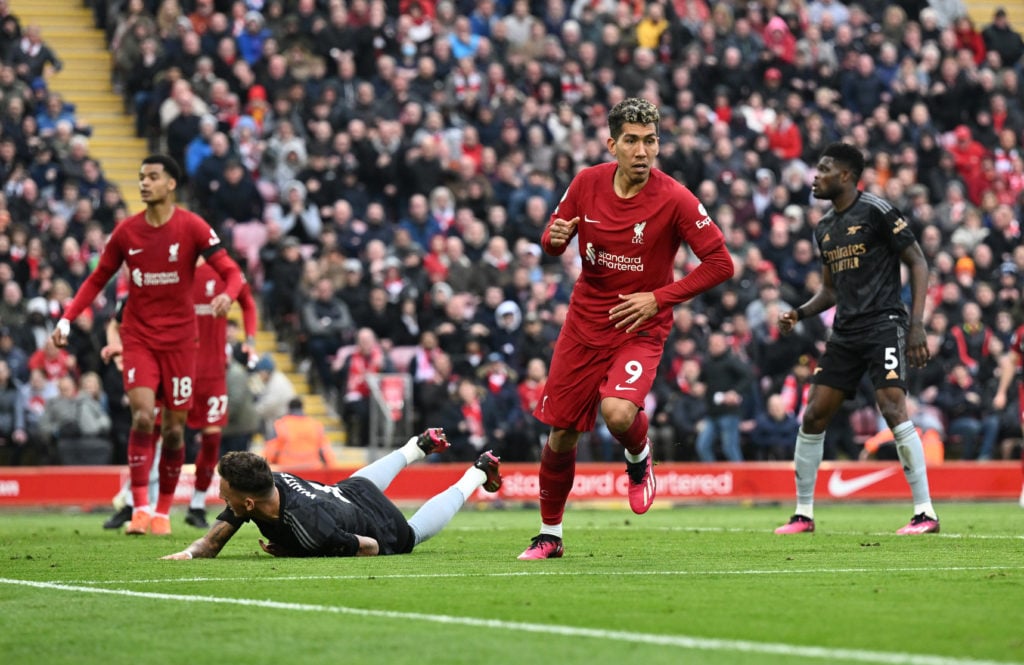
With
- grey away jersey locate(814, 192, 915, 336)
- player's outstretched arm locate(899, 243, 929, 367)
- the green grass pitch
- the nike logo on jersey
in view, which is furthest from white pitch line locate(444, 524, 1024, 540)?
the nike logo on jersey

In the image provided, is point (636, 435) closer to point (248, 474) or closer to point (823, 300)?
point (248, 474)

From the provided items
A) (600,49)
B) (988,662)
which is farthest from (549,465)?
(600,49)

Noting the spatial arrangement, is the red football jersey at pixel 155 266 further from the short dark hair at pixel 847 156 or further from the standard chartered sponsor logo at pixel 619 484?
the standard chartered sponsor logo at pixel 619 484

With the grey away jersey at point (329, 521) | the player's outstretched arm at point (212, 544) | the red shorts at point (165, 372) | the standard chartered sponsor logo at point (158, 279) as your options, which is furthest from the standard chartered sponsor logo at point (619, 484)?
the player's outstretched arm at point (212, 544)

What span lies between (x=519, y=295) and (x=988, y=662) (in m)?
18.5

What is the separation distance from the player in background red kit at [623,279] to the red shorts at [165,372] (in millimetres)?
4534

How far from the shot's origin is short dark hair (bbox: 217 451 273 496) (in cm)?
970

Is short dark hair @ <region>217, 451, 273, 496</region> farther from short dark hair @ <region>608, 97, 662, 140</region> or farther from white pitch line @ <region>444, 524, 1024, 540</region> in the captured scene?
white pitch line @ <region>444, 524, 1024, 540</region>

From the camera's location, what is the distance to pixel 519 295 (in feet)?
79.2

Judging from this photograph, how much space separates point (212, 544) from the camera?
10.2 metres

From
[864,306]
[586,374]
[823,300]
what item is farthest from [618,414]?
[823,300]

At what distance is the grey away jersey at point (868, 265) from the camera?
12859 mm

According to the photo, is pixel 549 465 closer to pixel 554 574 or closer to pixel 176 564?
pixel 554 574

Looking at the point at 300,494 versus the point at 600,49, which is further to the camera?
the point at 600,49
